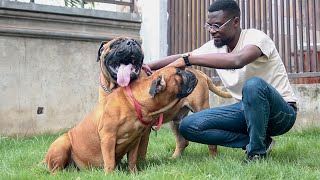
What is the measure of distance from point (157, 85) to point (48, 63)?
4.68 meters

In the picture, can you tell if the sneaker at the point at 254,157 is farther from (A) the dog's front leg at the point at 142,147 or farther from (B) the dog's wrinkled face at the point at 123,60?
(B) the dog's wrinkled face at the point at 123,60

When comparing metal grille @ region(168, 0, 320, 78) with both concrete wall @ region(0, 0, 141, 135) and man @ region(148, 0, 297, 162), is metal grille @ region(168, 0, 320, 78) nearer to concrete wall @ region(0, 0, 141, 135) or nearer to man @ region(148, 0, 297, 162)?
concrete wall @ region(0, 0, 141, 135)

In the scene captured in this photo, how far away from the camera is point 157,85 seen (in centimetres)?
378

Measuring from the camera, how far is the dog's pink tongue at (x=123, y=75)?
4.10m

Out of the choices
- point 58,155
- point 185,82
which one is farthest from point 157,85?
point 58,155

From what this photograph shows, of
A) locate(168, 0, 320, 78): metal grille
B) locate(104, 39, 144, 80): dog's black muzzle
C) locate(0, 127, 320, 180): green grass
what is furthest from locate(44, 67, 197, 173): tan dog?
locate(168, 0, 320, 78): metal grille

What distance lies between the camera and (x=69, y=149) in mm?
4297

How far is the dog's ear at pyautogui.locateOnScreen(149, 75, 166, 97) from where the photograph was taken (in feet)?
12.3

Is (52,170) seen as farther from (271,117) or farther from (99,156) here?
(271,117)

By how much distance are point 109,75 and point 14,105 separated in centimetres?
380

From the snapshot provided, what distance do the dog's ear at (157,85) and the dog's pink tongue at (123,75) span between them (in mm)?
382

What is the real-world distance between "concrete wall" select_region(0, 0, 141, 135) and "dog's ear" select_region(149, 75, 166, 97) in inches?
182

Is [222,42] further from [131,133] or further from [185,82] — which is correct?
[131,133]

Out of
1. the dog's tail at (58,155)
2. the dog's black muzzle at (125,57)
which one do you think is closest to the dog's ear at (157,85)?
the dog's black muzzle at (125,57)
